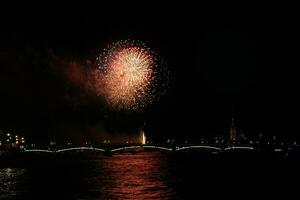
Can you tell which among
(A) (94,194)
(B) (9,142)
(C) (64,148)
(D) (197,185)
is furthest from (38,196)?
(B) (9,142)

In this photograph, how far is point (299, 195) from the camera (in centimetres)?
4584

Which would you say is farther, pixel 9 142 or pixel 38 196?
pixel 9 142

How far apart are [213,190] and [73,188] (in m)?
14.0

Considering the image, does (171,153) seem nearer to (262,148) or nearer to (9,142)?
(262,148)

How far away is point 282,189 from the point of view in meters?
52.2

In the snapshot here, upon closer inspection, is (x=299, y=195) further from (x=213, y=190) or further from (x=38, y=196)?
(x=38, y=196)

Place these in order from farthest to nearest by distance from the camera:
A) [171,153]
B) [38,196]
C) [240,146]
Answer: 1. [171,153]
2. [240,146]
3. [38,196]

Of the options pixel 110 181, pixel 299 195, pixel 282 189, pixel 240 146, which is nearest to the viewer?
pixel 299 195

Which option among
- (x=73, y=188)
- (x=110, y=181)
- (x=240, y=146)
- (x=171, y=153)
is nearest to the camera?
(x=73, y=188)

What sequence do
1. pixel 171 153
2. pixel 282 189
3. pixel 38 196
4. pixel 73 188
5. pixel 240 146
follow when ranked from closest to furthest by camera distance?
pixel 38 196 < pixel 282 189 < pixel 73 188 < pixel 240 146 < pixel 171 153

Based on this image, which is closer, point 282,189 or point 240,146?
point 282,189

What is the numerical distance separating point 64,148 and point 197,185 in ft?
322

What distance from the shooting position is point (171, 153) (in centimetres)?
16588

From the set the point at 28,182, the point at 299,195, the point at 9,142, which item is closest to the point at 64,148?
the point at 9,142
